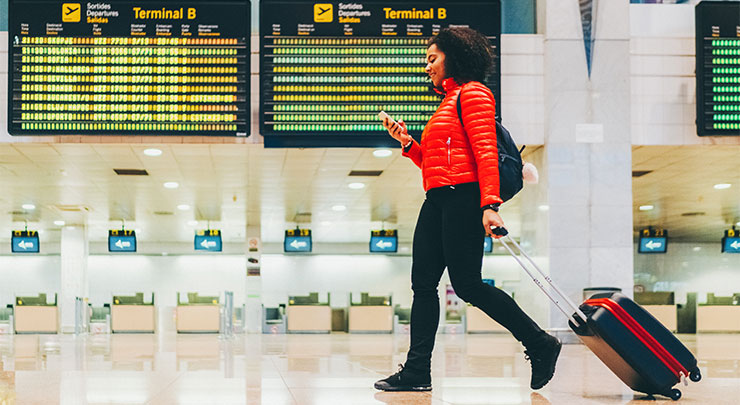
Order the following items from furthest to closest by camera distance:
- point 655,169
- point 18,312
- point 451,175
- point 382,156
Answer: point 18,312
point 655,169
point 382,156
point 451,175

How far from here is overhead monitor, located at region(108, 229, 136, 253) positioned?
67.6ft

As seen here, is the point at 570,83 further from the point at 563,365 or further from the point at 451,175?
the point at 451,175

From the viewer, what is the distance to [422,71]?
31.5ft

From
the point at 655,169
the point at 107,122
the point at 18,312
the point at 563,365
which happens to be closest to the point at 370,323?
the point at 18,312

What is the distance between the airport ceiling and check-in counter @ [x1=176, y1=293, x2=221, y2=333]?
215cm

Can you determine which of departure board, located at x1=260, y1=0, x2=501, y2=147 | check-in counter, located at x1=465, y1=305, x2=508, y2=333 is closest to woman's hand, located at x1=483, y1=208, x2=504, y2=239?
departure board, located at x1=260, y1=0, x2=501, y2=147

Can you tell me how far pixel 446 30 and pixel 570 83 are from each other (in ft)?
21.1

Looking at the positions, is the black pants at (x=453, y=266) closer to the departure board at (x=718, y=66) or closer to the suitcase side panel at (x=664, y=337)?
the suitcase side panel at (x=664, y=337)

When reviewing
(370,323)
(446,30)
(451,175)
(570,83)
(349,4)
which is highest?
(349,4)

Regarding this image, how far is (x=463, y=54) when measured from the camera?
413 centimetres

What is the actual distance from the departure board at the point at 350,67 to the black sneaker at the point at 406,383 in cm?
575

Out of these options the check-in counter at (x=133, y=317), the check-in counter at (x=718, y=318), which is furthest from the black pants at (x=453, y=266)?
the check-in counter at (x=718, y=318)

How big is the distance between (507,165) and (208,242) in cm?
1752

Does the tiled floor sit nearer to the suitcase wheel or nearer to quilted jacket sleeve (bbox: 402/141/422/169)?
the suitcase wheel
